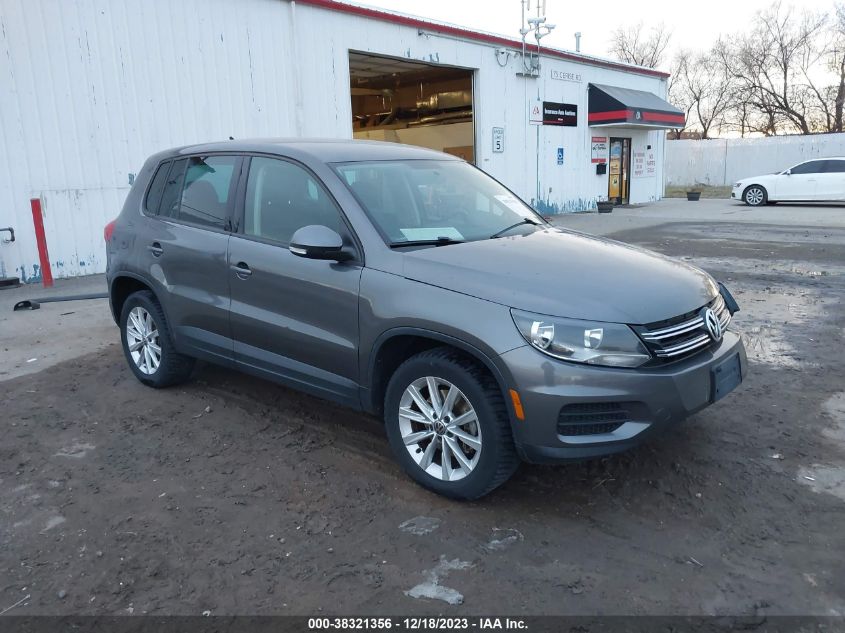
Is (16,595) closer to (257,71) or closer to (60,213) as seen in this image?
(60,213)

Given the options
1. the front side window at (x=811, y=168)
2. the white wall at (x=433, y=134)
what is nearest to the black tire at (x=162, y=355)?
the white wall at (x=433, y=134)

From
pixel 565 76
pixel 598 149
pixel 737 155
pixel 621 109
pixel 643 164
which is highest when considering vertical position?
pixel 565 76

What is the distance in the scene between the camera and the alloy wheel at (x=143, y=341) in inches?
201

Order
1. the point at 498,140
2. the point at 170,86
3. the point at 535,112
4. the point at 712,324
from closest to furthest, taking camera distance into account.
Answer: the point at 712,324 < the point at 170,86 < the point at 498,140 < the point at 535,112

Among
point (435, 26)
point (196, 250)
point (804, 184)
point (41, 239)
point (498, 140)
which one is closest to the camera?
point (196, 250)

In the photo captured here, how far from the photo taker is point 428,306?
3.31 m

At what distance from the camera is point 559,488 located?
141 inches

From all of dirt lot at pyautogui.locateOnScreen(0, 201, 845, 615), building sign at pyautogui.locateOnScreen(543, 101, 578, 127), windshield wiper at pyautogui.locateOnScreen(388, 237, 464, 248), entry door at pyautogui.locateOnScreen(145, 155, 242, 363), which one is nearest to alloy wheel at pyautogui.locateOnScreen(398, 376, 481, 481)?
dirt lot at pyautogui.locateOnScreen(0, 201, 845, 615)

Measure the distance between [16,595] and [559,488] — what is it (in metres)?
2.54

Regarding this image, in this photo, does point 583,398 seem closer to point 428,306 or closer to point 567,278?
point 567,278

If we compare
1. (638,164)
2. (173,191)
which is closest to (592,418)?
(173,191)

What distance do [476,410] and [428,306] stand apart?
21.8 inches

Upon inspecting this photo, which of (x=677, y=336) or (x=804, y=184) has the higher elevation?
(x=804, y=184)

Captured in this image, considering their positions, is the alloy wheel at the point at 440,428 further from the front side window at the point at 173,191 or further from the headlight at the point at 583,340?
the front side window at the point at 173,191
